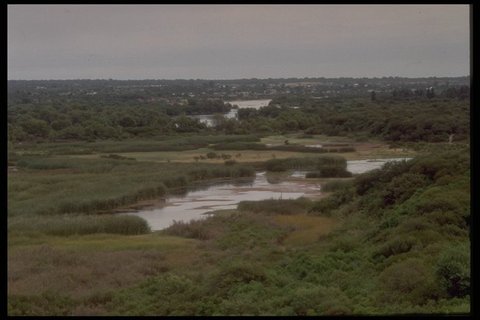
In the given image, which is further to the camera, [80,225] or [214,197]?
[214,197]

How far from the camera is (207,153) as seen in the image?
28.4 ft

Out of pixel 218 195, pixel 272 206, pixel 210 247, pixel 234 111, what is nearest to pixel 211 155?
pixel 218 195

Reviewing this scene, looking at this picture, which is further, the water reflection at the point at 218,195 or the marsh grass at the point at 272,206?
the marsh grass at the point at 272,206

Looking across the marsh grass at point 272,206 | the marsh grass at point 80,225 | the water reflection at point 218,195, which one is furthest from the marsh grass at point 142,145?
the marsh grass at point 272,206

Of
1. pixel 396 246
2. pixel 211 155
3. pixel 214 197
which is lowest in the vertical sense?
pixel 396 246

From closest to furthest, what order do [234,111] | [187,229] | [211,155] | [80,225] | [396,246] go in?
[80,225]
[187,229]
[211,155]
[396,246]
[234,111]

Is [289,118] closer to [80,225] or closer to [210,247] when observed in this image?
[210,247]

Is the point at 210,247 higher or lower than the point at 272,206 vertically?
lower

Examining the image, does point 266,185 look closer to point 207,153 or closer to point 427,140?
point 207,153

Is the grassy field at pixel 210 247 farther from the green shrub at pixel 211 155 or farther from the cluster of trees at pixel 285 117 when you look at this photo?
the cluster of trees at pixel 285 117

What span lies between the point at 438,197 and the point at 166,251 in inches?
190

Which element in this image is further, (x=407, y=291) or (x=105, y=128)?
(x=105, y=128)
